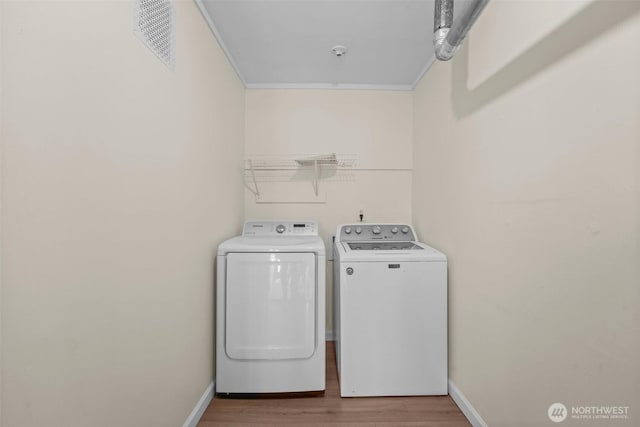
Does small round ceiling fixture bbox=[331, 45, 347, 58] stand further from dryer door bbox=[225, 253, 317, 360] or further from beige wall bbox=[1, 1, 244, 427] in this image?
dryer door bbox=[225, 253, 317, 360]

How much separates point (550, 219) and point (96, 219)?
5.13 ft

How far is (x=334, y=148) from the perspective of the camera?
2.52m

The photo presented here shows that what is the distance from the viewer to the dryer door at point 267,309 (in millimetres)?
1644

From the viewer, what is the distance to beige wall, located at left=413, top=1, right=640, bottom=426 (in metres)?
0.74

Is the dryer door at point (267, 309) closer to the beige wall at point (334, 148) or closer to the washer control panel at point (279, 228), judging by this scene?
the washer control panel at point (279, 228)

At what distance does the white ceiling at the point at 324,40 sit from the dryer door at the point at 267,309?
1.50 m

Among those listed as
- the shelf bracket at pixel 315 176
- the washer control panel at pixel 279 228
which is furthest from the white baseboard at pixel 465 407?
the shelf bracket at pixel 315 176

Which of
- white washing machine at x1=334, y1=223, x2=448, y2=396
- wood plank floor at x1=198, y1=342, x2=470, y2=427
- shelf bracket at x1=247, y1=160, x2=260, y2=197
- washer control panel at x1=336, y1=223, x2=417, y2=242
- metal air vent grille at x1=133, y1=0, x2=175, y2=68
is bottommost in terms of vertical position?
wood plank floor at x1=198, y1=342, x2=470, y2=427

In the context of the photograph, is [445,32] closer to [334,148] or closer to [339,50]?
[339,50]

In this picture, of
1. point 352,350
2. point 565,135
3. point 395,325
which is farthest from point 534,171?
point 352,350

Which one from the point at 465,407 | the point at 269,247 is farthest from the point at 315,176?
the point at 465,407

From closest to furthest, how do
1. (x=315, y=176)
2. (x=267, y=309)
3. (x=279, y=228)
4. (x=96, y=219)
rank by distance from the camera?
(x=96, y=219) < (x=267, y=309) < (x=279, y=228) < (x=315, y=176)

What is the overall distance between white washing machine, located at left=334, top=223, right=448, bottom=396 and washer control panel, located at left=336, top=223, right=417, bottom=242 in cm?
60

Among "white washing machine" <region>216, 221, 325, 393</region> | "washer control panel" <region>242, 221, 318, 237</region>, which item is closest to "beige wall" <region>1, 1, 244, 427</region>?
"white washing machine" <region>216, 221, 325, 393</region>
